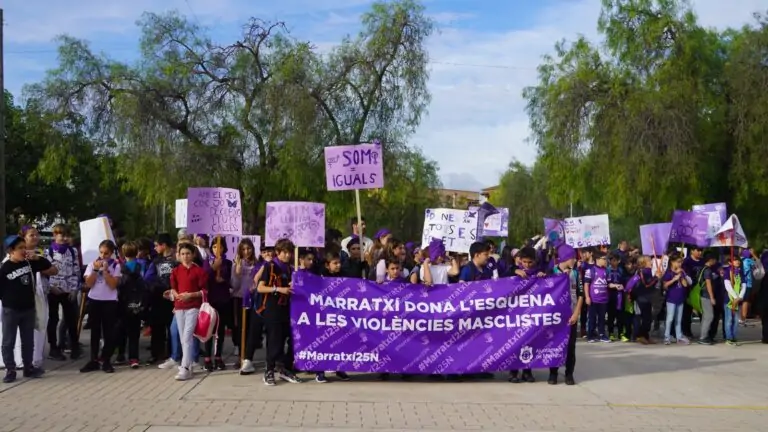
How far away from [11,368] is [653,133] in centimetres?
2099

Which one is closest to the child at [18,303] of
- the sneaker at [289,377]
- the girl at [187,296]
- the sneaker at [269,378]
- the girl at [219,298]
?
the girl at [187,296]

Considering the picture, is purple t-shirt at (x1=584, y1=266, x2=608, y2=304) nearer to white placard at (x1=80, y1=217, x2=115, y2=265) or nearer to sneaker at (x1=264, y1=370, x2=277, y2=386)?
sneaker at (x1=264, y1=370, x2=277, y2=386)

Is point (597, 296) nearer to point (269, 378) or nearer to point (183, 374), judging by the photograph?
point (269, 378)

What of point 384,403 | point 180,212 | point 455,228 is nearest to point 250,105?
point 180,212

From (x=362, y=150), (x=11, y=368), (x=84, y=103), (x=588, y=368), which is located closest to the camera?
(x=11, y=368)

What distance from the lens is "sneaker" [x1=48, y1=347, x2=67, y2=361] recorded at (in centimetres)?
1198

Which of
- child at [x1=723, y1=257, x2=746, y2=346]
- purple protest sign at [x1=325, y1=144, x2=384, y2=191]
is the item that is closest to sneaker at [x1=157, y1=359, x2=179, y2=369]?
purple protest sign at [x1=325, y1=144, x2=384, y2=191]

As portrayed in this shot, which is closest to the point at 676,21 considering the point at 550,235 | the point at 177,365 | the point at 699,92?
the point at 699,92

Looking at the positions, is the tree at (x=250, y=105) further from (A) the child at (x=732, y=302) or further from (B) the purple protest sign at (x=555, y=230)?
(A) the child at (x=732, y=302)

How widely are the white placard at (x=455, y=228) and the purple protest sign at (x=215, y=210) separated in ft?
11.1

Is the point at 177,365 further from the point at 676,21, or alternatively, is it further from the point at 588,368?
the point at 676,21

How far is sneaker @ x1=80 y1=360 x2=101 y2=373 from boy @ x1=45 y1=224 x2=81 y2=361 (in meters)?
1.14

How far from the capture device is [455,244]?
47.4ft

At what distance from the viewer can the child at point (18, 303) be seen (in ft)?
33.3
